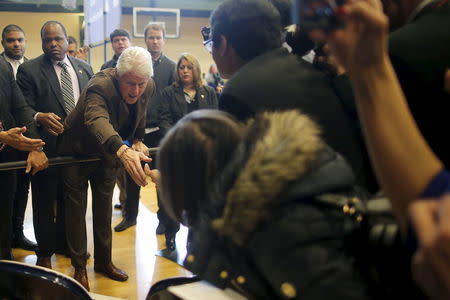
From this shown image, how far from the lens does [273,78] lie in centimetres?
116

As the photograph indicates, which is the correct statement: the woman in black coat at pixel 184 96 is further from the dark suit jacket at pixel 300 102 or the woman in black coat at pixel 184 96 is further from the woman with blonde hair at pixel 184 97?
the dark suit jacket at pixel 300 102

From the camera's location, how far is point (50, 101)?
333 cm

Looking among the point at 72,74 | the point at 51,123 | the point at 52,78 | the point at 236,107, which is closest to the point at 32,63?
the point at 52,78

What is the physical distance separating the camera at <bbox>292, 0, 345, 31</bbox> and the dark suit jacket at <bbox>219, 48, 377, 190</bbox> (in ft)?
1.37

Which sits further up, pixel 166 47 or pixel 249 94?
pixel 249 94

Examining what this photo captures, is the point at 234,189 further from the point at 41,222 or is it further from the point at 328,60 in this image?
the point at 41,222

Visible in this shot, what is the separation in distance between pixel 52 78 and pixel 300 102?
2.71m

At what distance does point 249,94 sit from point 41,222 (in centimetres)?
247

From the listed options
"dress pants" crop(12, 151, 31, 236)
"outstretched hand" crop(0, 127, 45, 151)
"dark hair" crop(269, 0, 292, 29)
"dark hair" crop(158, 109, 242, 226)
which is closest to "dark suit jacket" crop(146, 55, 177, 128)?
"dress pants" crop(12, 151, 31, 236)

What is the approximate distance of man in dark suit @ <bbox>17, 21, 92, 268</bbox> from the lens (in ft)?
10.2

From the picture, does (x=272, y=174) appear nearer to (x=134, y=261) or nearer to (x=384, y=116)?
(x=384, y=116)

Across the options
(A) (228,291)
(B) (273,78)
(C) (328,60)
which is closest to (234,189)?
(A) (228,291)

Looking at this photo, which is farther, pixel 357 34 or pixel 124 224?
pixel 124 224

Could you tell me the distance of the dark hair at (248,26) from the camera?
1321mm
